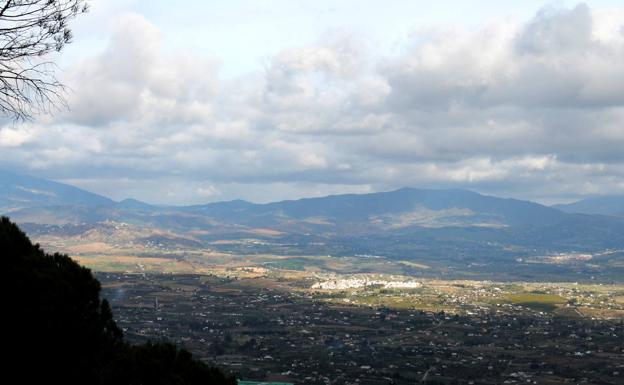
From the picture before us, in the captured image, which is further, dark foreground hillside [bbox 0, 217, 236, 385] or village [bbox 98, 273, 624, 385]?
village [bbox 98, 273, 624, 385]

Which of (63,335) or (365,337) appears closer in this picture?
(63,335)

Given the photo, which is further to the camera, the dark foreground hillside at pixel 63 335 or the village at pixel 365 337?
the village at pixel 365 337

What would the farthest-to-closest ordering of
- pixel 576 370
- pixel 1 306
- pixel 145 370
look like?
pixel 576 370 → pixel 145 370 → pixel 1 306

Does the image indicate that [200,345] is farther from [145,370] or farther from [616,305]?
[616,305]

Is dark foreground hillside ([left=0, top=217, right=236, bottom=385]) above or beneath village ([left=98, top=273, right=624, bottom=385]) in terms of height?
Answer: above

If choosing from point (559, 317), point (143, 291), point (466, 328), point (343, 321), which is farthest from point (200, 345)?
point (559, 317)

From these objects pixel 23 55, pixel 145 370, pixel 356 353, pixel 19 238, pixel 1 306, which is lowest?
pixel 356 353

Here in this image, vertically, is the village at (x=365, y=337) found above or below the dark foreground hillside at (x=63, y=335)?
below

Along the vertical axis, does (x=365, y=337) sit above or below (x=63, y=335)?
below
